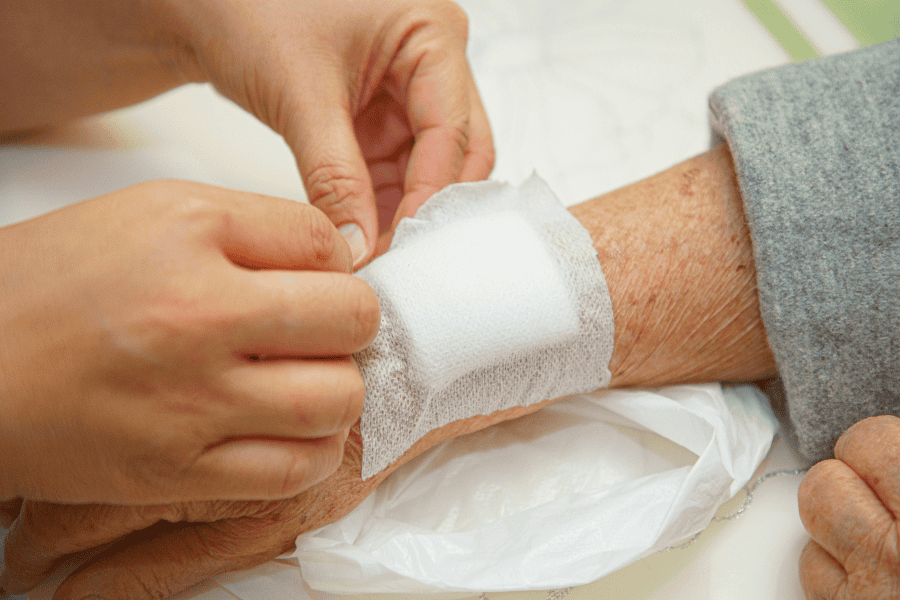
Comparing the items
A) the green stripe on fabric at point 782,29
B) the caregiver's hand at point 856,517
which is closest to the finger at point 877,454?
the caregiver's hand at point 856,517

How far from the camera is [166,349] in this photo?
55cm

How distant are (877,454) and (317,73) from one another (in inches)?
39.1

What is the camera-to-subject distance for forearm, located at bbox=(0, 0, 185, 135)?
113cm

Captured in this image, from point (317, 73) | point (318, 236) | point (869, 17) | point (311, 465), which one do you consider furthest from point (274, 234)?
point (869, 17)

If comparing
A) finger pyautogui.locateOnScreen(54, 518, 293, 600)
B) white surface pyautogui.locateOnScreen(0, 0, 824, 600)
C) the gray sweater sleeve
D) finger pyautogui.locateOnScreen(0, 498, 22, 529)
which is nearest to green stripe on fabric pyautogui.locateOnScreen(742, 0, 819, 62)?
white surface pyautogui.locateOnScreen(0, 0, 824, 600)

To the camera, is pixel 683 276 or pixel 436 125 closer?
pixel 683 276

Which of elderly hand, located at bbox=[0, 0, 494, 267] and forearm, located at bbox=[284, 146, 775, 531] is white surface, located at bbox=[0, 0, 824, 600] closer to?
elderly hand, located at bbox=[0, 0, 494, 267]

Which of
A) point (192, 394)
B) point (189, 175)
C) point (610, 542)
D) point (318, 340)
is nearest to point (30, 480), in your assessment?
point (192, 394)

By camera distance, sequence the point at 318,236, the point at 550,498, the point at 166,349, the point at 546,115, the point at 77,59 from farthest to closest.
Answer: the point at 546,115 → the point at 77,59 → the point at 550,498 → the point at 318,236 → the point at 166,349

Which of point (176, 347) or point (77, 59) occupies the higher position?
point (77, 59)

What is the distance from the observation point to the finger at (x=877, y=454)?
2.31 feet

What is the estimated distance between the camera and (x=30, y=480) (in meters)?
0.60

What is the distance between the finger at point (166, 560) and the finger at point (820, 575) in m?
0.73

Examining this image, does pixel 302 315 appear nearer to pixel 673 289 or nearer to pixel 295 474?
pixel 295 474
